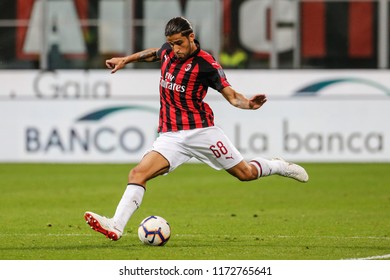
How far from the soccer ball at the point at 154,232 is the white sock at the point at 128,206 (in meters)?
0.21

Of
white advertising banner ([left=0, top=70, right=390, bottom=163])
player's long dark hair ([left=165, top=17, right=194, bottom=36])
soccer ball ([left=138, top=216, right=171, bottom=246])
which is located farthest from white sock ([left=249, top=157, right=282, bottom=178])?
white advertising banner ([left=0, top=70, right=390, bottom=163])

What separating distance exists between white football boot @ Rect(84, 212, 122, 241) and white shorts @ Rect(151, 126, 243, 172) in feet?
2.87

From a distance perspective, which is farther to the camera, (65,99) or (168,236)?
(65,99)

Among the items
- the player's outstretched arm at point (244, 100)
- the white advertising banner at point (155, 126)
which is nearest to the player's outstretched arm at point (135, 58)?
the player's outstretched arm at point (244, 100)

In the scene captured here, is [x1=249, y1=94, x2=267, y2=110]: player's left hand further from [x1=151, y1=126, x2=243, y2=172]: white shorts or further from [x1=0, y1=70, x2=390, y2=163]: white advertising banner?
[x1=0, y1=70, x2=390, y2=163]: white advertising banner

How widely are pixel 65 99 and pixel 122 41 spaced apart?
468 centimetres

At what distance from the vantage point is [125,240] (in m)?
10.3

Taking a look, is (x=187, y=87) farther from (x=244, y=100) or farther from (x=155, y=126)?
(x=155, y=126)

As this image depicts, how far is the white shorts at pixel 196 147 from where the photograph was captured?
1003 cm

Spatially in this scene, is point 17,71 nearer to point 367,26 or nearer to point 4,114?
point 4,114

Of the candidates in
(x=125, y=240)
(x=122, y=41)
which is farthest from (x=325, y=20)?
(x=125, y=240)

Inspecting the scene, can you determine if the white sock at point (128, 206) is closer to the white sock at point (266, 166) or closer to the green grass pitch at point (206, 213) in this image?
the green grass pitch at point (206, 213)

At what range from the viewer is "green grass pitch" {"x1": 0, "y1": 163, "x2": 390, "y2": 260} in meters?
9.49

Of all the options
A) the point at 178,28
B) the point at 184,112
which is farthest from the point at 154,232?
the point at 178,28
